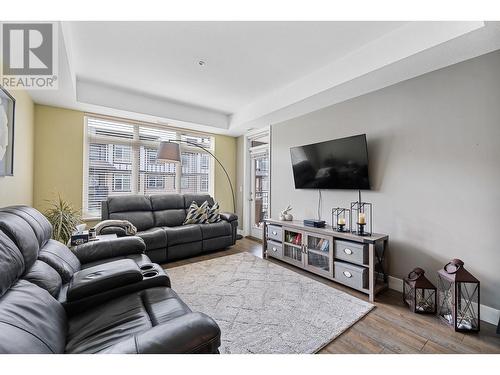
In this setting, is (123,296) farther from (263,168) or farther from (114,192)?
(263,168)

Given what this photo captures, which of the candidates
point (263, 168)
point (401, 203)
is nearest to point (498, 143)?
point (401, 203)

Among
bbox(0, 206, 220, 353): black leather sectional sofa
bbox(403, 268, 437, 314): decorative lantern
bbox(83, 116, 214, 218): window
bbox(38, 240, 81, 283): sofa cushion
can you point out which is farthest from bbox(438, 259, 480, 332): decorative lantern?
bbox(83, 116, 214, 218): window

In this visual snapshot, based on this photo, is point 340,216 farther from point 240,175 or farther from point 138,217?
point 138,217

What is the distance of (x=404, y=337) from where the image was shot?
5.42ft

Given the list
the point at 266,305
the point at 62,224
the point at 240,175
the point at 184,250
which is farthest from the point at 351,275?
the point at 62,224

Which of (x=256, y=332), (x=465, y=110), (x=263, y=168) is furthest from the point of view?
(x=263, y=168)

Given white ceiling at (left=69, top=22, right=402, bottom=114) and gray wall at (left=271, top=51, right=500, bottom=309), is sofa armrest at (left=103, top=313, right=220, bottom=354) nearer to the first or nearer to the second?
white ceiling at (left=69, top=22, right=402, bottom=114)

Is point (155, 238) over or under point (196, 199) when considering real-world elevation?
under

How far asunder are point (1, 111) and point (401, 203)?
3.89 meters

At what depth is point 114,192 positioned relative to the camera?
Answer: 388 centimetres

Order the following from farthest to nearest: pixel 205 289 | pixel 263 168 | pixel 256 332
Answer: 1. pixel 263 168
2. pixel 205 289
3. pixel 256 332

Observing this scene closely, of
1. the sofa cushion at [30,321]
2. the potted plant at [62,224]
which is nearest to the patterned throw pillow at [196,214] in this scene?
the potted plant at [62,224]

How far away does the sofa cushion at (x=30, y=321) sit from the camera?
0.75 metres

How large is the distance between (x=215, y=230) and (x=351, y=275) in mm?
2170
